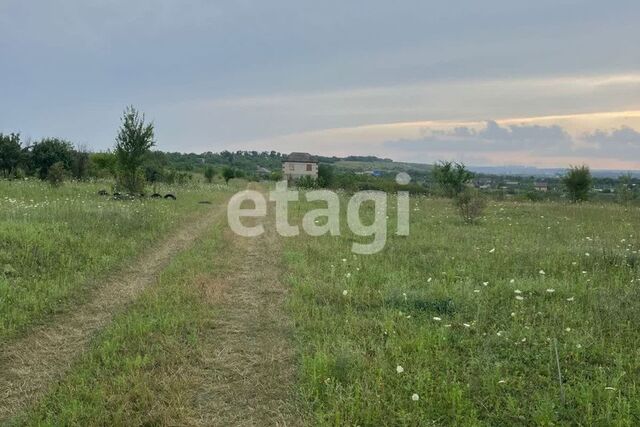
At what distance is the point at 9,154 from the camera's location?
31.0m

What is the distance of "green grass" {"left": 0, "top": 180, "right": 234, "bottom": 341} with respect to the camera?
592 cm

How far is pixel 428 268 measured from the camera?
26.9 ft

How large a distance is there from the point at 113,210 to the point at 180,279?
22.9 feet

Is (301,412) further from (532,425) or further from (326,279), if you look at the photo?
(326,279)

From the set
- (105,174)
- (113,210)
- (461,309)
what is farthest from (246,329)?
(105,174)

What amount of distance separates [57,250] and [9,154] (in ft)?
94.3

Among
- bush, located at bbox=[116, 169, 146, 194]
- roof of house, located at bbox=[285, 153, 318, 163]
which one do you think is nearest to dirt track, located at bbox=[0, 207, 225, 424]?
bush, located at bbox=[116, 169, 146, 194]

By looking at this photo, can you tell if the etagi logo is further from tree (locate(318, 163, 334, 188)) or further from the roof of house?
the roof of house

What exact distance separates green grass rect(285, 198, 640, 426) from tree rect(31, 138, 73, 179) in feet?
99.6

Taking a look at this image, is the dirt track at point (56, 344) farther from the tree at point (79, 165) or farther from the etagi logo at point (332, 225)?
the tree at point (79, 165)

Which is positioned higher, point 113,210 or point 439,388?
point 113,210

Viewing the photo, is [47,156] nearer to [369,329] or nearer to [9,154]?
[9,154]

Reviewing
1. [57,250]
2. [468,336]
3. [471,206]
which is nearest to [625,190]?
[471,206]

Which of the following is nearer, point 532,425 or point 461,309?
point 532,425
